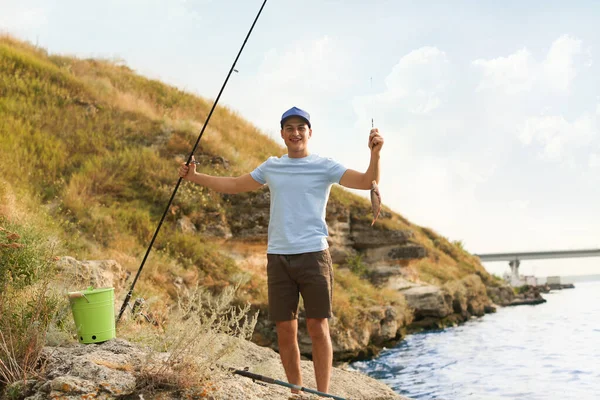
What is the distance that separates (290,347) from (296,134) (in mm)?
1555

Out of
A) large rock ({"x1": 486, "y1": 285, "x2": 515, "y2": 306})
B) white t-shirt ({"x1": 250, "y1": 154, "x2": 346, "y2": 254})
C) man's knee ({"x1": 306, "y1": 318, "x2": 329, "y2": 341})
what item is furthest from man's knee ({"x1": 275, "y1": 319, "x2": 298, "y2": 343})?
large rock ({"x1": 486, "y1": 285, "x2": 515, "y2": 306})

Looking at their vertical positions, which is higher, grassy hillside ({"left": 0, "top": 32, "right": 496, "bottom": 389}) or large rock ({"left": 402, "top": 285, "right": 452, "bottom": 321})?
grassy hillside ({"left": 0, "top": 32, "right": 496, "bottom": 389})

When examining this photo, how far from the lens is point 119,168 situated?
1214 centimetres

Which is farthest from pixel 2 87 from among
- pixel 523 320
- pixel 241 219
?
pixel 523 320

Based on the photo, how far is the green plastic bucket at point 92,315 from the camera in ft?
13.9

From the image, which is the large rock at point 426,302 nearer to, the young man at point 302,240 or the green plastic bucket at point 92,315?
the young man at point 302,240

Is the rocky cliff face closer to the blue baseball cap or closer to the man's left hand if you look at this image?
the blue baseball cap

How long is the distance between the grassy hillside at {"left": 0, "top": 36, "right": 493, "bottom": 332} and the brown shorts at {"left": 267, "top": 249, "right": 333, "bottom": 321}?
3.95 meters

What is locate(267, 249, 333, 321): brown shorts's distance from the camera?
393cm

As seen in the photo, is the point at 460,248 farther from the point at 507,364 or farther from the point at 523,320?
the point at 507,364

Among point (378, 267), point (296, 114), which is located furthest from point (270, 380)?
point (378, 267)

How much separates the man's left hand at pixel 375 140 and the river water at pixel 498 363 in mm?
4824

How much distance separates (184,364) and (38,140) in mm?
10302

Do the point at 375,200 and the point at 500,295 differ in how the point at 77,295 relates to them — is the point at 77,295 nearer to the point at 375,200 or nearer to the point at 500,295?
the point at 375,200
